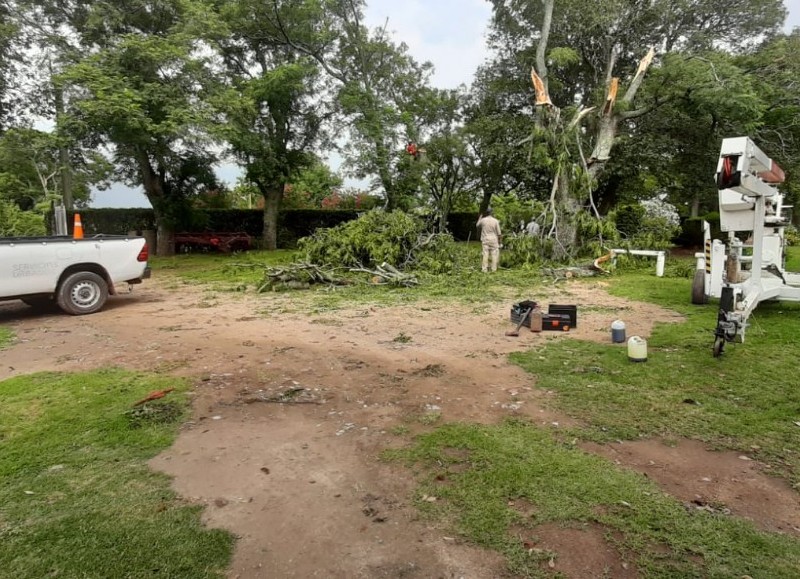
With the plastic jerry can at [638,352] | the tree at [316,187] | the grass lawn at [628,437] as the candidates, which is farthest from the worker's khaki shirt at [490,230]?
the tree at [316,187]

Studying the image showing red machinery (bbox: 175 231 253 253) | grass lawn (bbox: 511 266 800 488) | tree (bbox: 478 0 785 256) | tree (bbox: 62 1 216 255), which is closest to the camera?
grass lawn (bbox: 511 266 800 488)

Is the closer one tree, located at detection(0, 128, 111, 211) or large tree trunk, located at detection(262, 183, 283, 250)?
tree, located at detection(0, 128, 111, 211)

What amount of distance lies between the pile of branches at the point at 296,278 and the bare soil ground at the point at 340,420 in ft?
8.39

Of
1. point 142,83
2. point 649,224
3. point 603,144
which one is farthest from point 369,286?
point 649,224

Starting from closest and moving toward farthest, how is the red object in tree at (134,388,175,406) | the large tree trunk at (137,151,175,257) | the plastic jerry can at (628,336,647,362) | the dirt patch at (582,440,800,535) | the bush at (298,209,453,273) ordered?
the dirt patch at (582,440,800,535) < the red object in tree at (134,388,175,406) < the plastic jerry can at (628,336,647,362) < the bush at (298,209,453,273) < the large tree trunk at (137,151,175,257)

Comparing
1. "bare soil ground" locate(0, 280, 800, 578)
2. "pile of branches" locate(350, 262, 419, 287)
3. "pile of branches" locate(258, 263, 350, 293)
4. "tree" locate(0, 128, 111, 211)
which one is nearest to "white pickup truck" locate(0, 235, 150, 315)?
"bare soil ground" locate(0, 280, 800, 578)

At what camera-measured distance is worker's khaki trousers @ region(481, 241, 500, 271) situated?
12445 mm

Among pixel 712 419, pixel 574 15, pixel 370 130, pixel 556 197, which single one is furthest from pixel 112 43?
pixel 712 419

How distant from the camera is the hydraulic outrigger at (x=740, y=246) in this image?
495cm

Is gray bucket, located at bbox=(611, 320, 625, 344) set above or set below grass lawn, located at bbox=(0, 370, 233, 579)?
above

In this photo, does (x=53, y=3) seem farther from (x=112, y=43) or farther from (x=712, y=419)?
(x=712, y=419)

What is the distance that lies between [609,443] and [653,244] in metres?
12.1

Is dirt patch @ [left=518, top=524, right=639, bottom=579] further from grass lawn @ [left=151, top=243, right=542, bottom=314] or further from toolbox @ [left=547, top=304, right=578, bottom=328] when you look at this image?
grass lawn @ [left=151, top=243, right=542, bottom=314]

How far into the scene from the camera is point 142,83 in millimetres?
13039
